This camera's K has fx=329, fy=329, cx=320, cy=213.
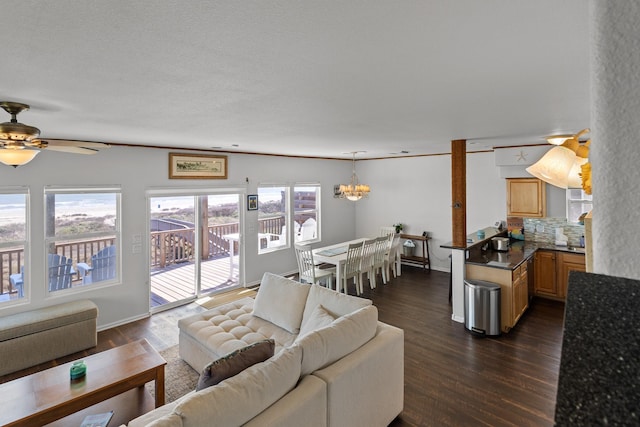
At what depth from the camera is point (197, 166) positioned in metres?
5.41

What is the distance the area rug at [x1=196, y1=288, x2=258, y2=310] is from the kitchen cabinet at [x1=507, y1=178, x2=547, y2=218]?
4.81 m

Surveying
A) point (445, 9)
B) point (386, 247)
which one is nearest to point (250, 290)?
point (386, 247)

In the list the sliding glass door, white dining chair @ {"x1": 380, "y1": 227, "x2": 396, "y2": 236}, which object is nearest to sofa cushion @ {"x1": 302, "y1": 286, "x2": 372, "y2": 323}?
the sliding glass door

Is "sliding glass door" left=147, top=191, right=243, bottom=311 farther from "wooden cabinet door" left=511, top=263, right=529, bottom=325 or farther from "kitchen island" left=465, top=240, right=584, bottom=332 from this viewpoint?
"wooden cabinet door" left=511, top=263, right=529, bottom=325

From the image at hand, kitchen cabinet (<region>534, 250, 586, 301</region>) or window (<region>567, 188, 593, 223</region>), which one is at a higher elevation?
window (<region>567, 188, 593, 223</region>)

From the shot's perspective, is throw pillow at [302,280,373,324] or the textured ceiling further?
throw pillow at [302,280,373,324]

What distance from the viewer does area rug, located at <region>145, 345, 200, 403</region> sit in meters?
2.98

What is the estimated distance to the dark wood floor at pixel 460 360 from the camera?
2.67m

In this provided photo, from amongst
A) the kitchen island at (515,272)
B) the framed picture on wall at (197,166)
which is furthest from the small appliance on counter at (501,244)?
the framed picture on wall at (197,166)

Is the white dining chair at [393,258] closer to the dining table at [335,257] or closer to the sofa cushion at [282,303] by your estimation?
the dining table at [335,257]

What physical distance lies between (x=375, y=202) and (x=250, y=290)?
3741 mm

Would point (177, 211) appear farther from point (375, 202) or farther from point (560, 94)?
point (560, 94)

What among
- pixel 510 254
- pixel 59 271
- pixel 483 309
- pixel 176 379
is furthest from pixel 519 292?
pixel 59 271

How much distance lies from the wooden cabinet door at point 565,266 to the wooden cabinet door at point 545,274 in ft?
0.22
